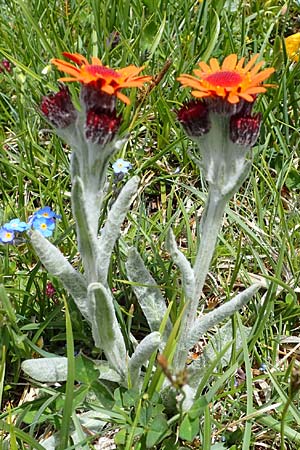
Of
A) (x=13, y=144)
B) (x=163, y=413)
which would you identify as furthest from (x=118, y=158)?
(x=163, y=413)

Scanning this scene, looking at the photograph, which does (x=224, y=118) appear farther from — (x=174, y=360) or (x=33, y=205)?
(x=33, y=205)

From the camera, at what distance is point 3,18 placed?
3.67 meters

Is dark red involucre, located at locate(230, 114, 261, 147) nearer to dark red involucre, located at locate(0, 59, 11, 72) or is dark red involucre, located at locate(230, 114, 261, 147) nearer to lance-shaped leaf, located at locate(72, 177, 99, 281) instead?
lance-shaped leaf, located at locate(72, 177, 99, 281)

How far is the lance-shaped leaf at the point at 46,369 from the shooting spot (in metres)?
1.95

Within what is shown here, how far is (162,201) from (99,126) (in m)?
1.40

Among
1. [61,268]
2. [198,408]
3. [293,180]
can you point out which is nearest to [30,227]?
[61,268]

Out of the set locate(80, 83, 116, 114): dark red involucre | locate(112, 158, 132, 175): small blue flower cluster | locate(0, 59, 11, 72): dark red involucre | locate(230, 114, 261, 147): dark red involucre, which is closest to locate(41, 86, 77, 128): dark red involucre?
locate(80, 83, 116, 114): dark red involucre

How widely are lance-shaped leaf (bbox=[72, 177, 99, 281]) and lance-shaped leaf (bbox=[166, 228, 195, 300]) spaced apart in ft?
0.86

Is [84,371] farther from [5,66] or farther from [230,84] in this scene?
[5,66]

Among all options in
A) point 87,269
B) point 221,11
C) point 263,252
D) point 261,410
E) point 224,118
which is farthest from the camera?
point 221,11

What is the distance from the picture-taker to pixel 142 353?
192 cm

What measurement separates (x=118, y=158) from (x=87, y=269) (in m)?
1.26

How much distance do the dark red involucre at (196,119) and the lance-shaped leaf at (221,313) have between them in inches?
20.7

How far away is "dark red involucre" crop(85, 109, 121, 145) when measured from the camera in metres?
1.67
